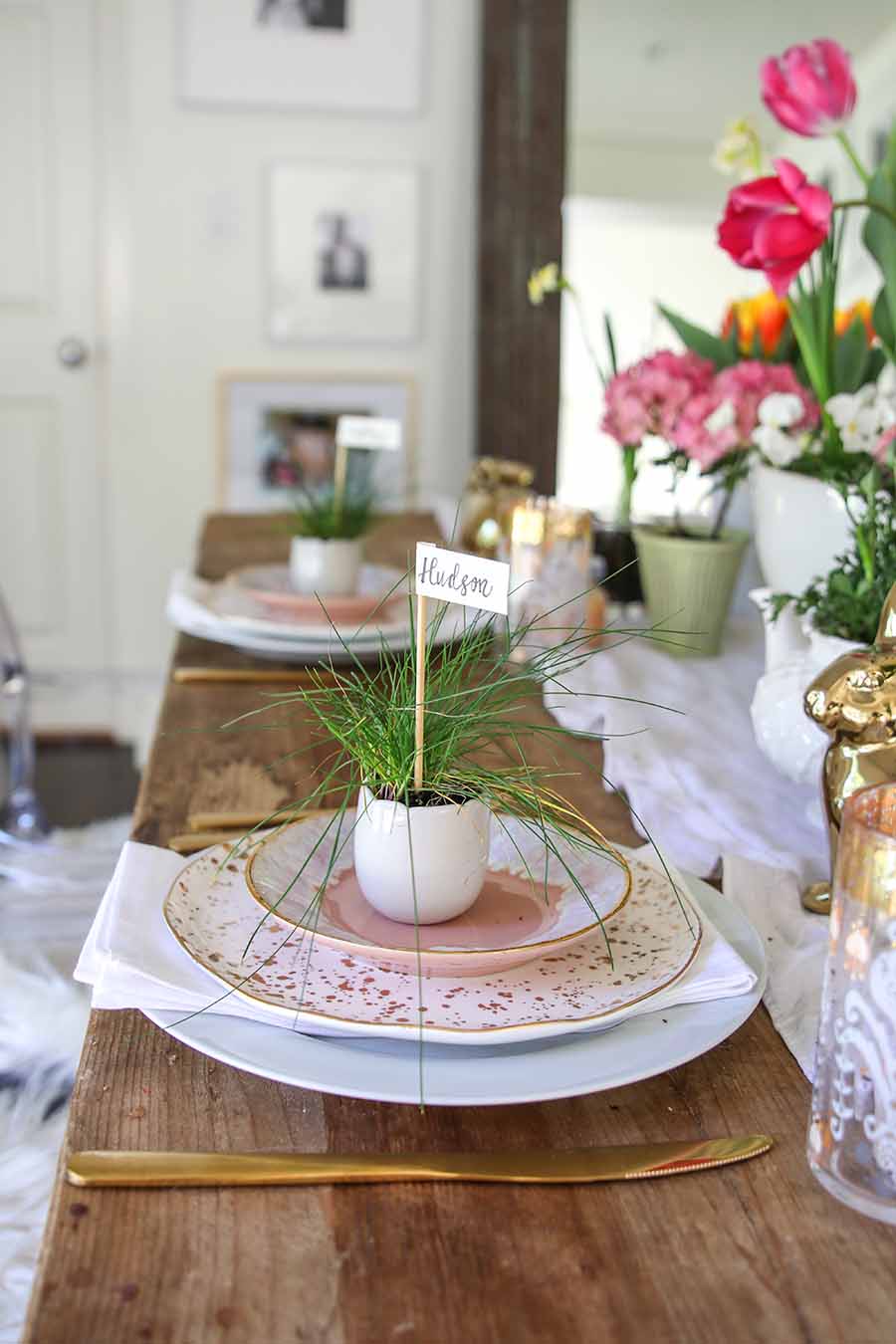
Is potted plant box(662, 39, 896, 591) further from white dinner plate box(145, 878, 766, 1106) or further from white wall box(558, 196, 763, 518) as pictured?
white wall box(558, 196, 763, 518)

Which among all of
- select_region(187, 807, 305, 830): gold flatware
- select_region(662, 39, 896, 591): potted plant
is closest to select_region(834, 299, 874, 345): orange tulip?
select_region(662, 39, 896, 591): potted plant

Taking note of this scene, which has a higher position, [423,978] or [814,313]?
[814,313]

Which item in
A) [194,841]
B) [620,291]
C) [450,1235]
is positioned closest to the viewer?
[450,1235]

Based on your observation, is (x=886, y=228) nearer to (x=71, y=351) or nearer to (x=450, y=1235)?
(x=450, y=1235)

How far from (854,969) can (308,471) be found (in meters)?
3.18

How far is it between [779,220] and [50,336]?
286 centimetres

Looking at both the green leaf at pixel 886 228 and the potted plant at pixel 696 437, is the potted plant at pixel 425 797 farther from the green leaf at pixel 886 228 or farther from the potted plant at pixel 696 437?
the green leaf at pixel 886 228

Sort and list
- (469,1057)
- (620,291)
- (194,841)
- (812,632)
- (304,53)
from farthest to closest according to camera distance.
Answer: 1. (304,53)
2. (620,291)
3. (812,632)
4. (194,841)
5. (469,1057)

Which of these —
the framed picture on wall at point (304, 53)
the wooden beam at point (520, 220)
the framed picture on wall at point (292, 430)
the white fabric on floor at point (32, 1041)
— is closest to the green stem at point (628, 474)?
the white fabric on floor at point (32, 1041)

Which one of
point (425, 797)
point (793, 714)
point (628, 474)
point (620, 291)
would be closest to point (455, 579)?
point (425, 797)

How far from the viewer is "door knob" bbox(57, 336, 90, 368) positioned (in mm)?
3537

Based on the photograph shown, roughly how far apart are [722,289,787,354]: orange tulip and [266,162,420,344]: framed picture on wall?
207 cm

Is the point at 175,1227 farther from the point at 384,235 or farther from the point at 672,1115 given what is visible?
the point at 384,235

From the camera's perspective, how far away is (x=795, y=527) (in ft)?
4.08
